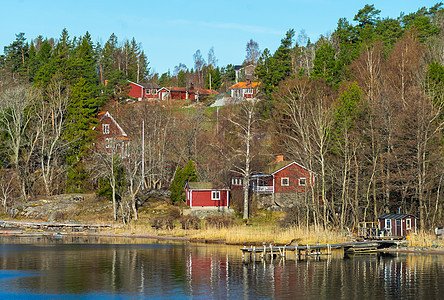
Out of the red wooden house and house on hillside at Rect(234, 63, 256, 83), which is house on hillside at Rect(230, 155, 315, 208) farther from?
house on hillside at Rect(234, 63, 256, 83)

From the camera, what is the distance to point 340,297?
31797 millimetres

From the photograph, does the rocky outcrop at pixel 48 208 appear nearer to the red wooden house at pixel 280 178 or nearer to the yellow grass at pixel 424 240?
the red wooden house at pixel 280 178

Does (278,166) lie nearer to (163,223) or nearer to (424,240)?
(163,223)

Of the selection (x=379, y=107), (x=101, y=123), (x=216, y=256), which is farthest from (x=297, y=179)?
(x=101, y=123)

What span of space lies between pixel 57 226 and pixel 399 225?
39.0m

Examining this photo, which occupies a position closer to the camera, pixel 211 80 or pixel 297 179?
pixel 297 179

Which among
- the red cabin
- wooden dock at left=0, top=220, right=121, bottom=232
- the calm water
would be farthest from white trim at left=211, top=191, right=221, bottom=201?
the calm water

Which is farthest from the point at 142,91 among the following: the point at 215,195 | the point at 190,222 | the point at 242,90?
the point at 190,222

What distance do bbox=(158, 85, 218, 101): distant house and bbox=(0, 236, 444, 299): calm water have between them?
273 feet

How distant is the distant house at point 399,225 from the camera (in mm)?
51469

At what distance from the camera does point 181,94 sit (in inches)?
5364

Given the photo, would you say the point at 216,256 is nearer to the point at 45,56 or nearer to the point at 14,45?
the point at 45,56

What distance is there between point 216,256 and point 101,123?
Result: 51846 mm

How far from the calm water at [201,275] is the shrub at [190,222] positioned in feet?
36.0
